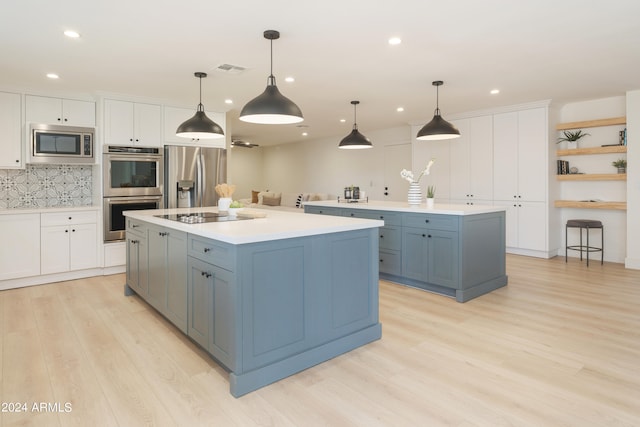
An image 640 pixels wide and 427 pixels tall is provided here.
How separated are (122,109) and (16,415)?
13.3ft

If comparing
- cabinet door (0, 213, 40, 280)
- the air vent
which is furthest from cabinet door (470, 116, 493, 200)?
cabinet door (0, 213, 40, 280)

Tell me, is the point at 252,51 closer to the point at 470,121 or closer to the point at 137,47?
the point at 137,47

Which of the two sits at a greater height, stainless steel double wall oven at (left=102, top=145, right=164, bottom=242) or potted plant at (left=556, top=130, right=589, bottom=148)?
potted plant at (left=556, top=130, right=589, bottom=148)

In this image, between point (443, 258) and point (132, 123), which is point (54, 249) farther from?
point (443, 258)

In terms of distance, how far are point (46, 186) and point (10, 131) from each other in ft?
2.66

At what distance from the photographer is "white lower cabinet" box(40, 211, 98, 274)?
455 cm

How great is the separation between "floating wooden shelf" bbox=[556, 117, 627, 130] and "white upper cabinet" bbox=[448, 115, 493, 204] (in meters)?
1.01

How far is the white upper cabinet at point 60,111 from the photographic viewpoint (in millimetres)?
4652

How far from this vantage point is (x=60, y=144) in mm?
4715

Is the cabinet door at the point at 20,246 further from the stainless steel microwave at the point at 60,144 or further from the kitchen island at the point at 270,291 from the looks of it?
the kitchen island at the point at 270,291

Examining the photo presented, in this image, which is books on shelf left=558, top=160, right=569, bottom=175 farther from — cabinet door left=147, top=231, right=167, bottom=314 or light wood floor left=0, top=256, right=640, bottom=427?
cabinet door left=147, top=231, right=167, bottom=314

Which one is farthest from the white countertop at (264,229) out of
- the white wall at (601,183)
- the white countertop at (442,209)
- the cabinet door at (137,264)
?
the white wall at (601,183)

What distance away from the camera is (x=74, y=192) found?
523cm

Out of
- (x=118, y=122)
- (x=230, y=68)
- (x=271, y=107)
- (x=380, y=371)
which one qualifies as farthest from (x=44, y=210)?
(x=380, y=371)
